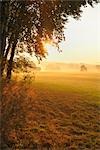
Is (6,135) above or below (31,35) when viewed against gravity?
below

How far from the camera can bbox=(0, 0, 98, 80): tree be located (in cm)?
1526

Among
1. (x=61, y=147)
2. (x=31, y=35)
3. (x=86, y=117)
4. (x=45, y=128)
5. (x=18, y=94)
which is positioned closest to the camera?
(x=18, y=94)

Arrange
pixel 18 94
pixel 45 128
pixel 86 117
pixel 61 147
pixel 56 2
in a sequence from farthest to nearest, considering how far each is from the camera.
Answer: pixel 86 117, pixel 45 128, pixel 56 2, pixel 61 147, pixel 18 94

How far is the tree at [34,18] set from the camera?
15.3 m

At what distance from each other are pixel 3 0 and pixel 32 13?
2671mm

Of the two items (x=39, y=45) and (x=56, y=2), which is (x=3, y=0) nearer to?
(x=56, y=2)

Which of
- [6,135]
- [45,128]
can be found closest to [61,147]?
[6,135]

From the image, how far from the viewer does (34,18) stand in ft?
55.7

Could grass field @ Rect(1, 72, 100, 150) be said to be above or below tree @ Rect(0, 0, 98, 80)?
below

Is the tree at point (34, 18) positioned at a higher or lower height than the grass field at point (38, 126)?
higher

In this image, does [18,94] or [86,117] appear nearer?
[18,94]

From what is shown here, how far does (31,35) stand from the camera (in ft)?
61.8

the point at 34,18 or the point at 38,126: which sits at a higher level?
the point at 34,18

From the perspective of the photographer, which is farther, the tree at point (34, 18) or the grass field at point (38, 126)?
the tree at point (34, 18)
